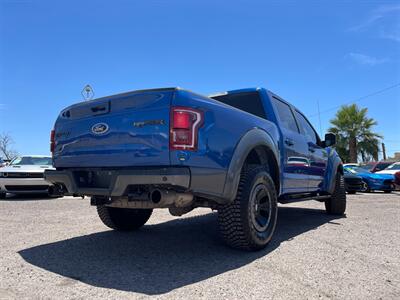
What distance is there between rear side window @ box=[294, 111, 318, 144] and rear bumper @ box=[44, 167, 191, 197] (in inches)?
144

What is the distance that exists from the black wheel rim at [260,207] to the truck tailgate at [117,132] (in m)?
1.28

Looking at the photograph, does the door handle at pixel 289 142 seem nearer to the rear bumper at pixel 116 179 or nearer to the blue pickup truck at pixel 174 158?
the blue pickup truck at pixel 174 158

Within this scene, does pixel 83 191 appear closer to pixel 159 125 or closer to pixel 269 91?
pixel 159 125

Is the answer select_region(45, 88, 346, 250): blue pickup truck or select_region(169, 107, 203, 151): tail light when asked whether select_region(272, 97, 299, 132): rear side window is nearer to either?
select_region(45, 88, 346, 250): blue pickup truck

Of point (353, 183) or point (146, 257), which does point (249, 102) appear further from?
point (353, 183)

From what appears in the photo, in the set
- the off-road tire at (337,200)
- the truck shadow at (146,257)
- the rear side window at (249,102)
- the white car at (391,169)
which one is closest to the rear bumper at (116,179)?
the truck shadow at (146,257)

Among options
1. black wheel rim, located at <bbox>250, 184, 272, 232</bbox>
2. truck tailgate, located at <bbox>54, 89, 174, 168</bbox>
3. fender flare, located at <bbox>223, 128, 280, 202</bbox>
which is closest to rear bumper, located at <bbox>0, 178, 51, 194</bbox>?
truck tailgate, located at <bbox>54, 89, 174, 168</bbox>

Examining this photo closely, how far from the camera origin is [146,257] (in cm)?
396

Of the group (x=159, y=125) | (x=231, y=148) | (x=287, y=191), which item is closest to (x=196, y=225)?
Answer: (x=287, y=191)

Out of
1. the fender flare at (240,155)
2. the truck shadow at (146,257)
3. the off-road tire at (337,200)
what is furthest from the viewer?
the off-road tire at (337,200)

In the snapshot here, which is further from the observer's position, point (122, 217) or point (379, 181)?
point (379, 181)

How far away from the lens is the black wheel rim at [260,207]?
411cm

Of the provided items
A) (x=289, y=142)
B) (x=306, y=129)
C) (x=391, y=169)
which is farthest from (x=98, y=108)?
(x=391, y=169)

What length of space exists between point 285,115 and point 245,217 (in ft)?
7.93
